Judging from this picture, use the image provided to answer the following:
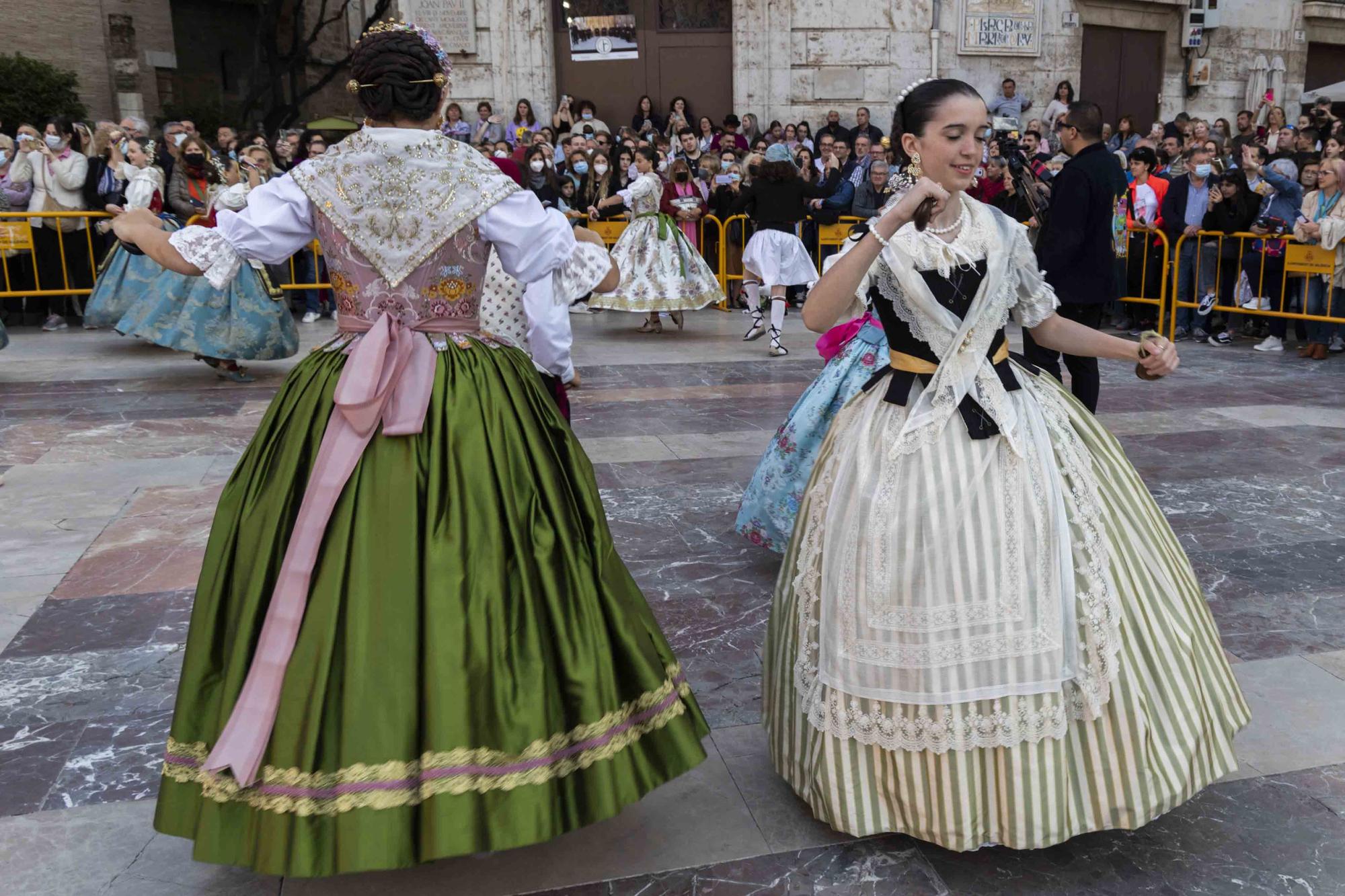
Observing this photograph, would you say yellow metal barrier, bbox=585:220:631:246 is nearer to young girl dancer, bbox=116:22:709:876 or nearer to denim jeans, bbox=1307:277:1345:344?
denim jeans, bbox=1307:277:1345:344

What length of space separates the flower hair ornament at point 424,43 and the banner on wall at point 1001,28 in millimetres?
16764

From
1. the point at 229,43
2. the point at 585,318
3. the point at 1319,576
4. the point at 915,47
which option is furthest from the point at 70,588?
the point at 229,43

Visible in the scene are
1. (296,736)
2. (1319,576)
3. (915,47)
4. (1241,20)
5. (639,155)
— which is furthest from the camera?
(1241,20)

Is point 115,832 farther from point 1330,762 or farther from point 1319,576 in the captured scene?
point 1319,576

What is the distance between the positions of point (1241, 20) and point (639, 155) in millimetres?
13202

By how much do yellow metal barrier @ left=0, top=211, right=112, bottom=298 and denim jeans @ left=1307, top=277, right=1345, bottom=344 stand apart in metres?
10.3

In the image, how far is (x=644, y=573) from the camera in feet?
14.3

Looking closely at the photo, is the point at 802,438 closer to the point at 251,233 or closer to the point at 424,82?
the point at 424,82

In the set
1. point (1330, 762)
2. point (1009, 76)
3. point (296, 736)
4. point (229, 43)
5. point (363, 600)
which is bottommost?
point (1330, 762)

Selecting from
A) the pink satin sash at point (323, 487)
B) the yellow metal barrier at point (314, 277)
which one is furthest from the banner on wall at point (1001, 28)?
the pink satin sash at point (323, 487)

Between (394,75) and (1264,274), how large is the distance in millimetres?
9227

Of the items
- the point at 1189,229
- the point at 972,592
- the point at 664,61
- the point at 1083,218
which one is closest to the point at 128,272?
the point at 1083,218

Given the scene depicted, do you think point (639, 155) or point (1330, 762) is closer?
point (1330, 762)

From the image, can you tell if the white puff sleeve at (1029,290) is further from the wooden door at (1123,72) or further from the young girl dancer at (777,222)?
the wooden door at (1123,72)
